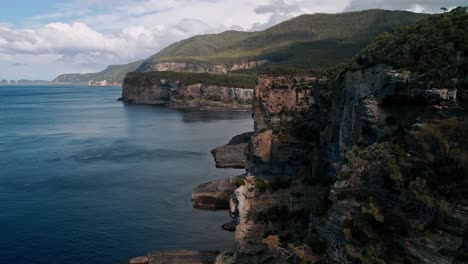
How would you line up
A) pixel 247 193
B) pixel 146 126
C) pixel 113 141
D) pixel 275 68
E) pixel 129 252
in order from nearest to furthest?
pixel 247 193, pixel 129 252, pixel 275 68, pixel 113 141, pixel 146 126

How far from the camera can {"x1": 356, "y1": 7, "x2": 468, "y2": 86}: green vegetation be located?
2508 centimetres

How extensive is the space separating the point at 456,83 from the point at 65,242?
127ft

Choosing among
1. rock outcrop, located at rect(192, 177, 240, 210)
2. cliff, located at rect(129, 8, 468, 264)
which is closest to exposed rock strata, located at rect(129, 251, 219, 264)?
cliff, located at rect(129, 8, 468, 264)

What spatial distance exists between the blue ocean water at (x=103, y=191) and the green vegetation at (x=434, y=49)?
81.5 ft

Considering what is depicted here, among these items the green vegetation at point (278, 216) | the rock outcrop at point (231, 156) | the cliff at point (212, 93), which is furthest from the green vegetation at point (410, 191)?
the cliff at point (212, 93)

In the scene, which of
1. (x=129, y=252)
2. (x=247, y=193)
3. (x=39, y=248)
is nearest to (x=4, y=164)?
(x=39, y=248)

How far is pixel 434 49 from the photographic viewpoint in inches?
1075

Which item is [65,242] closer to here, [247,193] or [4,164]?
[247,193]

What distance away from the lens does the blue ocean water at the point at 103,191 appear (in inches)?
1801

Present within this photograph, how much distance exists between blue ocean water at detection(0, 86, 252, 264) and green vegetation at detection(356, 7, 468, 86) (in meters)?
24.9

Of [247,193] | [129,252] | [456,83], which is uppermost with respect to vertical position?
[456,83]

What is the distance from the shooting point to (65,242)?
152 feet

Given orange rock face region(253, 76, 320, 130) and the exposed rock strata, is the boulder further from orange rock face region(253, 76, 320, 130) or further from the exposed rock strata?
orange rock face region(253, 76, 320, 130)

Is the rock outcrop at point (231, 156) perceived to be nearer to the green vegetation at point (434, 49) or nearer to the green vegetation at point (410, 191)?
the green vegetation at point (434, 49)
